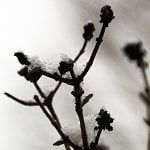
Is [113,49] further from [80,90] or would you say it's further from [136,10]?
[80,90]

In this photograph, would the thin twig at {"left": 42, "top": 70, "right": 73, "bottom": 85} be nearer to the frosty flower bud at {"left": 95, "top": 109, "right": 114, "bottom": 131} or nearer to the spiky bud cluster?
the spiky bud cluster

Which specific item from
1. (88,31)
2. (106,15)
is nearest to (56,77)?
(106,15)

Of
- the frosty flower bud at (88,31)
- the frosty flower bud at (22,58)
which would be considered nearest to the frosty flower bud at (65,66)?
the frosty flower bud at (22,58)

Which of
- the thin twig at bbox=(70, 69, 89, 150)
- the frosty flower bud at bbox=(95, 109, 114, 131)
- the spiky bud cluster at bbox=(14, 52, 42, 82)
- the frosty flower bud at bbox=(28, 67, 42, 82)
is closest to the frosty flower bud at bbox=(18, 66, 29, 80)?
the spiky bud cluster at bbox=(14, 52, 42, 82)

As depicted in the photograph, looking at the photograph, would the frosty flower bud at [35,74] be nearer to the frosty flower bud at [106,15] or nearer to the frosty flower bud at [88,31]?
the frosty flower bud at [106,15]

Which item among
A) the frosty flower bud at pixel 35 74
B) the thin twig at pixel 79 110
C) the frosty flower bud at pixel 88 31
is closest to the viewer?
the thin twig at pixel 79 110

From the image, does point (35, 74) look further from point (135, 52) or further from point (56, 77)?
point (135, 52)
